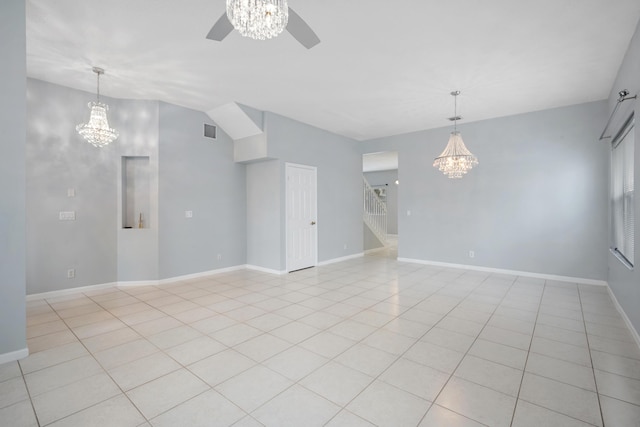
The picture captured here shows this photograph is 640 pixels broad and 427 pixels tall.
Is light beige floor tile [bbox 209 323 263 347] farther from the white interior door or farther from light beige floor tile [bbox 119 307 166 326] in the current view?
the white interior door

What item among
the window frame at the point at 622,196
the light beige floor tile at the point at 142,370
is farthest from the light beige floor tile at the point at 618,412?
the light beige floor tile at the point at 142,370

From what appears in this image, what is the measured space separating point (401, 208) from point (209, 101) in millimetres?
4826

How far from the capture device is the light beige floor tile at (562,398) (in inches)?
73.4

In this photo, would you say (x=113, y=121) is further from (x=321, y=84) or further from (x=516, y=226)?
(x=516, y=226)

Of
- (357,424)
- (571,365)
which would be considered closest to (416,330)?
(571,365)

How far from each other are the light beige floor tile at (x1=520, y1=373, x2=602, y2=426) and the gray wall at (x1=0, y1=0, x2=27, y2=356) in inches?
163

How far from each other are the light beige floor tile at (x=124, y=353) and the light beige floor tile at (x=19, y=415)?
1.72 feet

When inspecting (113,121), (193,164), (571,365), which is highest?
(113,121)

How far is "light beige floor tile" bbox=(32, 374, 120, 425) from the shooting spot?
1.88 meters

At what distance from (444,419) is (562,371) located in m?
1.31

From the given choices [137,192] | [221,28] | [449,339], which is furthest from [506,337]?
[137,192]

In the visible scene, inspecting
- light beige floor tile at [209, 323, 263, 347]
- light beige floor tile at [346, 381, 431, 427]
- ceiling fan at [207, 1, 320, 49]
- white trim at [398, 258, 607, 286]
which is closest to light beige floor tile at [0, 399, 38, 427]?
light beige floor tile at [209, 323, 263, 347]

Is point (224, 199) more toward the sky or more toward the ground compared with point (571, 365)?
more toward the sky

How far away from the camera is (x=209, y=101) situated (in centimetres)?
504
